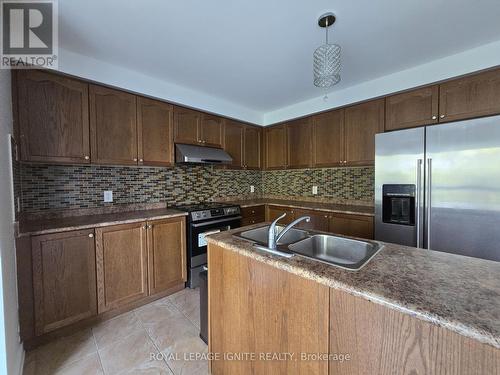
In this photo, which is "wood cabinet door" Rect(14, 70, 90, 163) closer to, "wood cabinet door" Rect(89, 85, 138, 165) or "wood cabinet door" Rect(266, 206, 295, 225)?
"wood cabinet door" Rect(89, 85, 138, 165)

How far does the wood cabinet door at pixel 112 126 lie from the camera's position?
2168 mm

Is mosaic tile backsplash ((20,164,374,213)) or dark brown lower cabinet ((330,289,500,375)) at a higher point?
mosaic tile backsplash ((20,164,374,213))

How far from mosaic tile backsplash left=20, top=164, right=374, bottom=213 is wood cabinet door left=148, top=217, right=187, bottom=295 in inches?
23.2

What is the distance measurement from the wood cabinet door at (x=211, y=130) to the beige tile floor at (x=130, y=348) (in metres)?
2.14

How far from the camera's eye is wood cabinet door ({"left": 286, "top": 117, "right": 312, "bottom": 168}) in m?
3.36

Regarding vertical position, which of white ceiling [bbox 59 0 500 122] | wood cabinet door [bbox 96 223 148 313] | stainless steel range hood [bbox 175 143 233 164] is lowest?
wood cabinet door [bbox 96 223 148 313]

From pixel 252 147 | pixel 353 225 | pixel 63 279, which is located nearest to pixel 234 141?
pixel 252 147

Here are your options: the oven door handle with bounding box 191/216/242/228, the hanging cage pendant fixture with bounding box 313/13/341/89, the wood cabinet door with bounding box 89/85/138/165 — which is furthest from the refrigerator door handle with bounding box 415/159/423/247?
the wood cabinet door with bounding box 89/85/138/165

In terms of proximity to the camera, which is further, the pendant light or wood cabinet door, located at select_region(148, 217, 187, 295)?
wood cabinet door, located at select_region(148, 217, 187, 295)

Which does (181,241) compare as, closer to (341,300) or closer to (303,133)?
(341,300)

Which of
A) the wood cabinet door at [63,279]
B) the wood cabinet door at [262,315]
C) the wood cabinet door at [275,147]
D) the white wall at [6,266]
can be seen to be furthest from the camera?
the wood cabinet door at [275,147]

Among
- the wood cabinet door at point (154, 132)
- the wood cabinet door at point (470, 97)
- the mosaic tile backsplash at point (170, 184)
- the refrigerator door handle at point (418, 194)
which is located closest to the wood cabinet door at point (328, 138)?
the mosaic tile backsplash at point (170, 184)

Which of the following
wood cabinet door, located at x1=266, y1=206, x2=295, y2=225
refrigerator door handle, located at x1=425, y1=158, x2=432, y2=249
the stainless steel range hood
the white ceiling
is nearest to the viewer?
the white ceiling

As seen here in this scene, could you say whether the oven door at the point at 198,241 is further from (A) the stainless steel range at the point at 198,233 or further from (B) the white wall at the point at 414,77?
(B) the white wall at the point at 414,77
